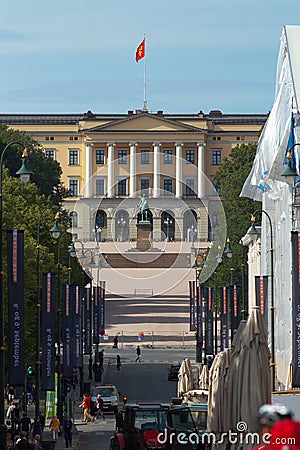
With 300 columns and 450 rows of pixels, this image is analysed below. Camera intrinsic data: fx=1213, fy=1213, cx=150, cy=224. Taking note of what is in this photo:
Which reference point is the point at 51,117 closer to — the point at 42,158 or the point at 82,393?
the point at 42,158

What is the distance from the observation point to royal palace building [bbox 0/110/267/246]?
16538 cm

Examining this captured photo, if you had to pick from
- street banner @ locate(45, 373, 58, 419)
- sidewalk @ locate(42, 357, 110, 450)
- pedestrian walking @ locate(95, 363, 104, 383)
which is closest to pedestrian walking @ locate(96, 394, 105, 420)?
sidewalk @ locate(42, 357, 110, 450)

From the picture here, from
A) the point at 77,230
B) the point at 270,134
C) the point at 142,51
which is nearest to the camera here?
the point at 270,134

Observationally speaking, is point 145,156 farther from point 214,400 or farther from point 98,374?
point 214,400

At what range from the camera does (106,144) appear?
170375 mm

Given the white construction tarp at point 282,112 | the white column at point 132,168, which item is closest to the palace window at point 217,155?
the white column at point 132,168

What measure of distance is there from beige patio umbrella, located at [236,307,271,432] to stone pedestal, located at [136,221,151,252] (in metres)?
111

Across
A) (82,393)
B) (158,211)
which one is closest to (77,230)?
(158,211)

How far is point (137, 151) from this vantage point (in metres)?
170

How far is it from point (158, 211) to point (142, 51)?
38.1 metres

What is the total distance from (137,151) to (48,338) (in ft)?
458

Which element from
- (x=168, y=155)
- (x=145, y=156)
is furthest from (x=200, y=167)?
(x=145, y=156)

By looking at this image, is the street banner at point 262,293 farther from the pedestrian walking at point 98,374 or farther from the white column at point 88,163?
the white column at point 88,163

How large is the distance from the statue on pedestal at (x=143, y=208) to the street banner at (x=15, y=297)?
121201 mm
